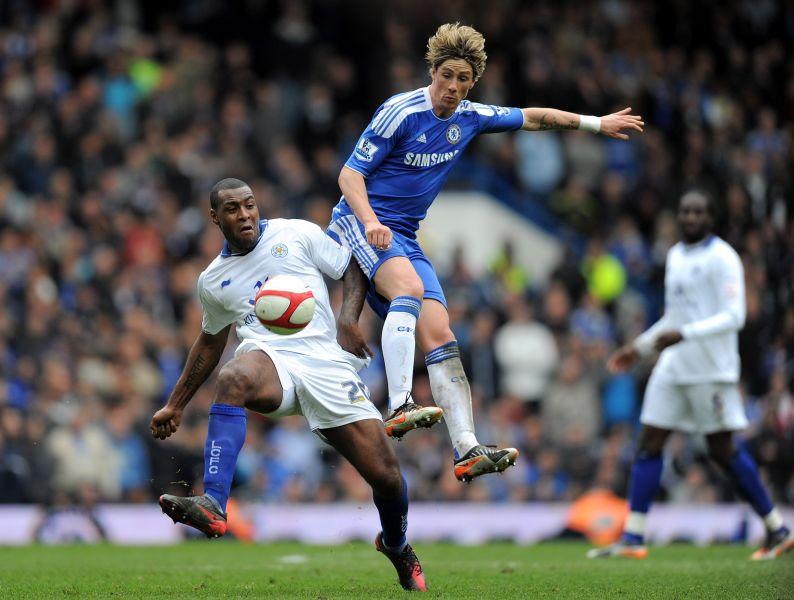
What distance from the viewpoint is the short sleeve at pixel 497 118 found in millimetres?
9172

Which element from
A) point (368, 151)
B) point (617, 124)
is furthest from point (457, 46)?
point (617, 124)

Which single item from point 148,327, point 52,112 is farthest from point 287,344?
point 52,112

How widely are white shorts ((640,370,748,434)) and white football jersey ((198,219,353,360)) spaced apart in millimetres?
4165

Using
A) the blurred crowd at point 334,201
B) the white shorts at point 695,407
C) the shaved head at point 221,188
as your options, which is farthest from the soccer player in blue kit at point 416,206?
the blurred crowd at point 334,201

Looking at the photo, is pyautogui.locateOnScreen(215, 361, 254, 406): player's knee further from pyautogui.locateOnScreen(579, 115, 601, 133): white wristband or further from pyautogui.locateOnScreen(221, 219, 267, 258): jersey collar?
pyautogui.locateOnScreen(579, 115, 601, 133): white wristband

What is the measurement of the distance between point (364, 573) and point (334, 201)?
9269 millimetres

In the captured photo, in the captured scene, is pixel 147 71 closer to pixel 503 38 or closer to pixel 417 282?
pixel 503 38

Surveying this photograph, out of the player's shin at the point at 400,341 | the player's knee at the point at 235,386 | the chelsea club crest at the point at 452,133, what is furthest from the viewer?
the chelsea club crest at the point at 452,133

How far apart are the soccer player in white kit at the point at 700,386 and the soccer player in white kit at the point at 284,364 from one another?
3.57 metres

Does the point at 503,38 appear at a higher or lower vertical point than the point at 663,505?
higher

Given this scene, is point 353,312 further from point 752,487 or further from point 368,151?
point 752,487

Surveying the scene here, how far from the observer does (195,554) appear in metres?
12.8

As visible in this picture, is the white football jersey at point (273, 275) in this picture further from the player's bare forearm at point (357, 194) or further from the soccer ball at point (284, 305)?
the player's bare forearm at point (357, 194)

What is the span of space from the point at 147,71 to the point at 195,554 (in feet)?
29.0
